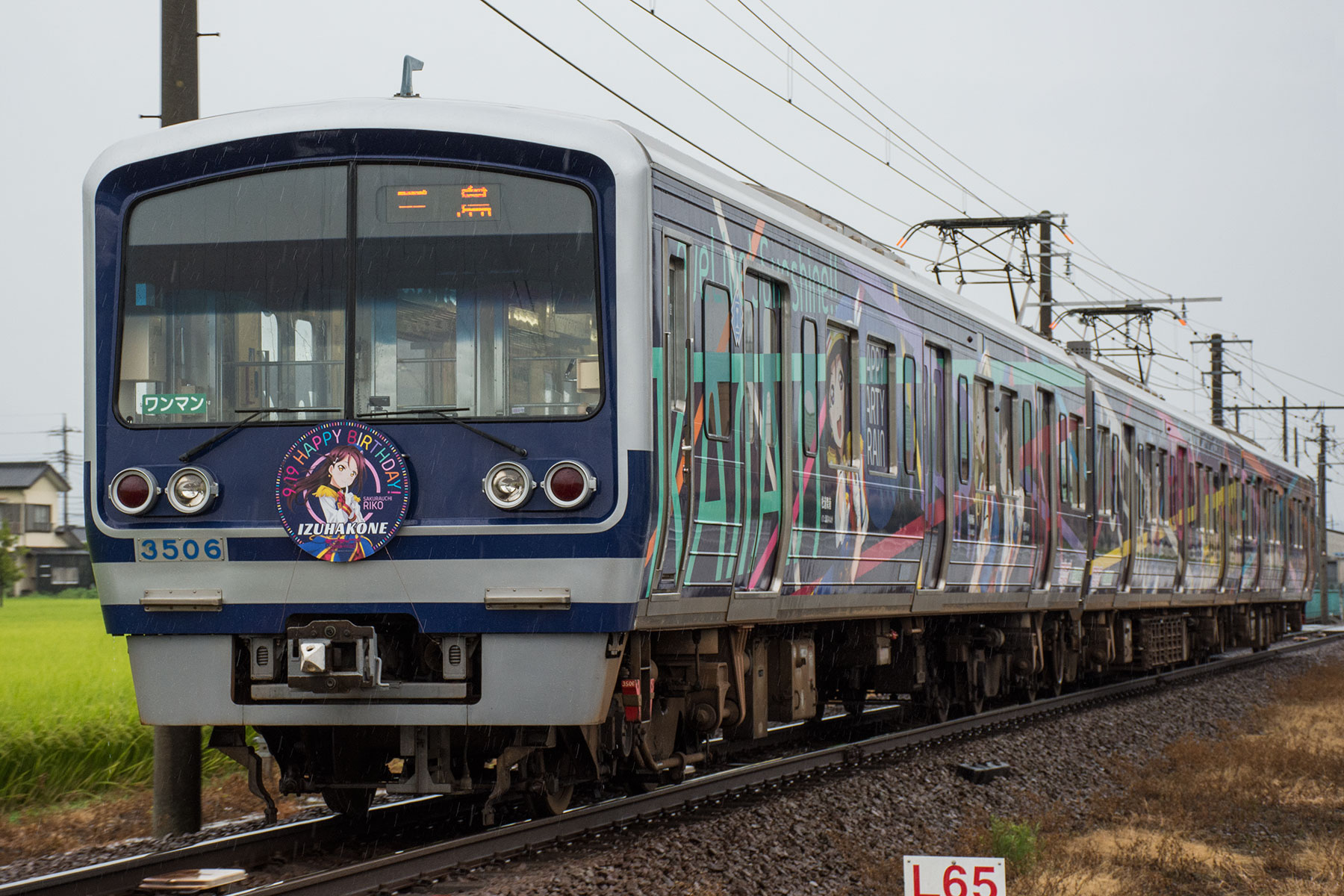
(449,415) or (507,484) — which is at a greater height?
(449,415)

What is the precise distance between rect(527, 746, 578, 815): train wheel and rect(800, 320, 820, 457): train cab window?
7.42 feet

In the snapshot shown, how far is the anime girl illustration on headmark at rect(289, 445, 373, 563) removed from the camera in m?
6.66

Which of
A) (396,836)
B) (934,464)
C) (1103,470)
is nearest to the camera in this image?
(396,836)

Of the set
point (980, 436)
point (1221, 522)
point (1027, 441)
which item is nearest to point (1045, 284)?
point (1221, 522)

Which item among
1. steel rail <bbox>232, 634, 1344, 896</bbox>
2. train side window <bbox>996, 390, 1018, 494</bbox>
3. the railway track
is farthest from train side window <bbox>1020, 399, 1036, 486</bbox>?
the railway track

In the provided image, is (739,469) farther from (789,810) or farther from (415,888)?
(415,888)

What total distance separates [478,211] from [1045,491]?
834cm

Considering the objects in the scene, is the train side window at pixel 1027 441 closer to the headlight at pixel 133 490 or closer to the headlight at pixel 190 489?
the headlight at pixel 190 489

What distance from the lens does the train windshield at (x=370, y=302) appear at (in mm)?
6723

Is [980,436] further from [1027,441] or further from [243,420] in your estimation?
[243,420]

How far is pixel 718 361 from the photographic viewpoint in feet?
25.1

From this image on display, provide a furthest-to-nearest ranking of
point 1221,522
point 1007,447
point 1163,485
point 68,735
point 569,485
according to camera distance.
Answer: point 1221,522 < point 1163,485 < point 1007,447 < point 68,735 < point 569,485

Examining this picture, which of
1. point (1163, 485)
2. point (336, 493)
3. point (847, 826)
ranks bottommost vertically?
point (847, 826)

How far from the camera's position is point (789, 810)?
7973 mm
